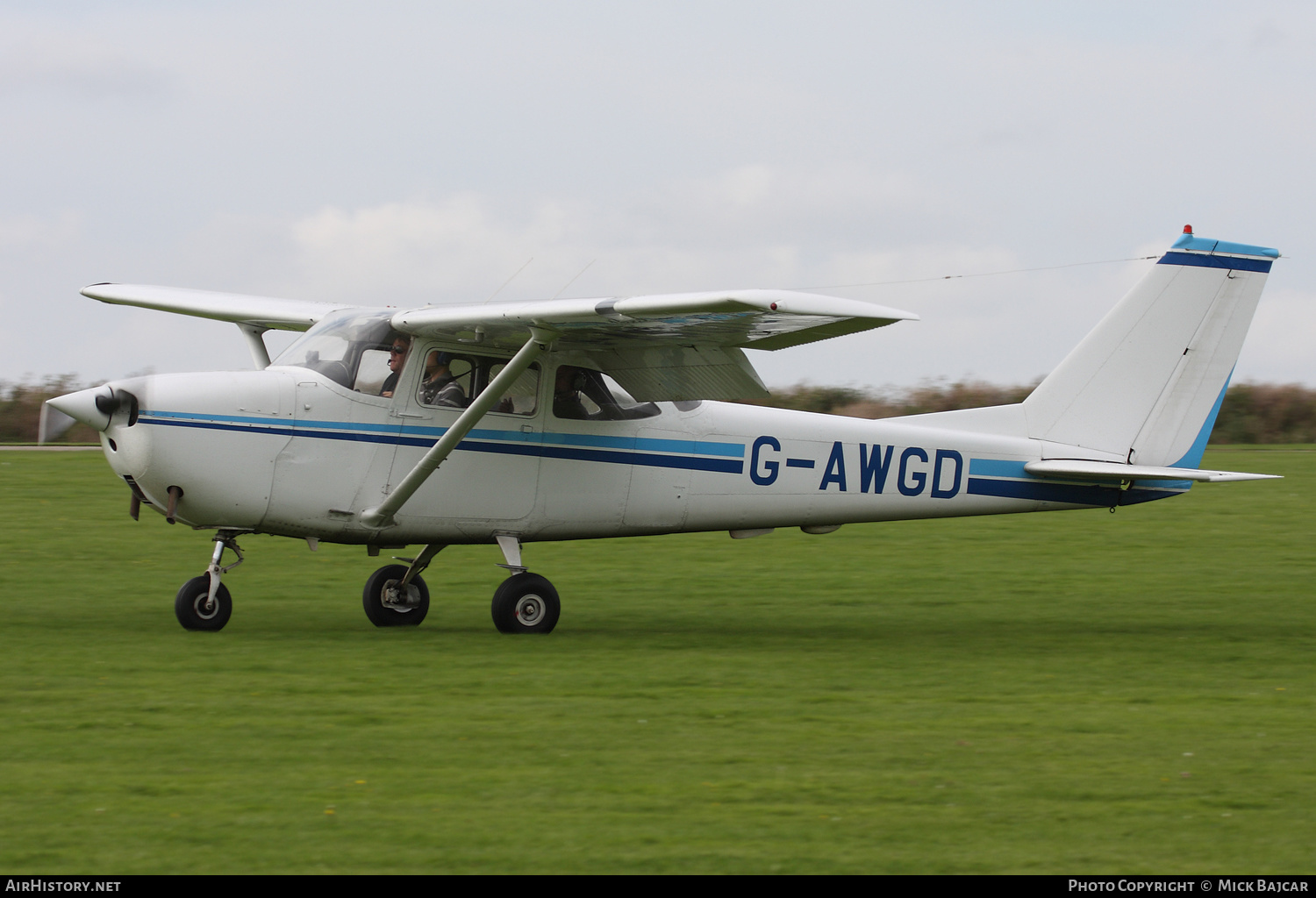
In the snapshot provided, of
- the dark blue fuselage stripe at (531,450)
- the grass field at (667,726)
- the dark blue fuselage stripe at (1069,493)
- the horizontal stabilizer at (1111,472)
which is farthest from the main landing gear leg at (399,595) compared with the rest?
the horizontal stabilizer at (1111,472)

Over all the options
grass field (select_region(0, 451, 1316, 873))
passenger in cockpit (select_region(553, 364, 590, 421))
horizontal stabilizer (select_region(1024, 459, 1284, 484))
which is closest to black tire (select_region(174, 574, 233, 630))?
grass field (select_region(0, 451, 1316, 873))

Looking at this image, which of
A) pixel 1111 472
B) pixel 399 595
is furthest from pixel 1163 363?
pixel 399 595

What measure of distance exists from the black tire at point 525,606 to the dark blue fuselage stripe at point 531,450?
40.0 inches

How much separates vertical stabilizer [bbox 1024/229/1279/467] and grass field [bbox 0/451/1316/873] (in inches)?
65.6

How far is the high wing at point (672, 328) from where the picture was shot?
8836 millimetres

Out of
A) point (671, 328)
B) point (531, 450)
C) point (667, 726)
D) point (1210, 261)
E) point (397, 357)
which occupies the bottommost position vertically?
point (667, 726)

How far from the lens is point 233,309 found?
1356cm

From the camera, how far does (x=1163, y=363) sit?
12719mm

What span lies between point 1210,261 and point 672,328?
544 centimetres

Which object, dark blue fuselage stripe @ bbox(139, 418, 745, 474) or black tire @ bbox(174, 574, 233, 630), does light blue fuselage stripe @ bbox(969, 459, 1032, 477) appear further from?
black tire @ bbox(174, 574, 233, 630)

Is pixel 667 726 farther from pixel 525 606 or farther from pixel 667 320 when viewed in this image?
pixel 525 606

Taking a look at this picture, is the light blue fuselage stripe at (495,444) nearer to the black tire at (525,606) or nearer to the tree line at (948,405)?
the black tire at (525,606)

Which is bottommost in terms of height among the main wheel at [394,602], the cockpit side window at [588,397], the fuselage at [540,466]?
the main wheel at [394,602]
